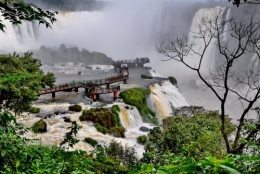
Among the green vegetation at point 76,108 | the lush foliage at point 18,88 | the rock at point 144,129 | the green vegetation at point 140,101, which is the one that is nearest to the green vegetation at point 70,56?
the green vegetation at point 140,101

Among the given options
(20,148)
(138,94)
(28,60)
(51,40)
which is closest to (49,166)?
(20,148)

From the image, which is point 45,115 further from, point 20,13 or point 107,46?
point 107,46

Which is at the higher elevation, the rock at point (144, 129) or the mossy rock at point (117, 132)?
the mossy rock at point (117, 132)

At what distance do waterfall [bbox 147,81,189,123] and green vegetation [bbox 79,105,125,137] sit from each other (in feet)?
19.1

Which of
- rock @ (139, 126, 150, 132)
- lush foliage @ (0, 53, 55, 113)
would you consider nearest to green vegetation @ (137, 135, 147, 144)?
rock @ (139, 126, 150, 132)

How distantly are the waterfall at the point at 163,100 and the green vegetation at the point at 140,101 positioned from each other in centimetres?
94

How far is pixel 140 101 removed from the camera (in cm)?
2372

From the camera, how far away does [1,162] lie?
259 centimetres

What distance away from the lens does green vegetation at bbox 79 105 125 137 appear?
1839 centimetres

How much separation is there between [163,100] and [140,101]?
3580 mm

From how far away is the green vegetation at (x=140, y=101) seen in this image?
2277 centimetres

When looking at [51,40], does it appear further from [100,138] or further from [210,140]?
[210,140]

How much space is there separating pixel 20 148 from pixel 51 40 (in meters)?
58.5

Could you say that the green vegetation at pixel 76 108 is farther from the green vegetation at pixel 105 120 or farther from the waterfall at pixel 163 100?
the waterfall at pixel 163 100
